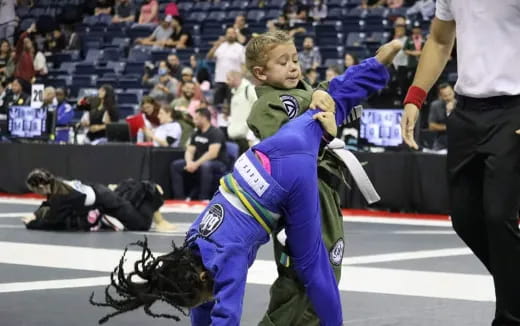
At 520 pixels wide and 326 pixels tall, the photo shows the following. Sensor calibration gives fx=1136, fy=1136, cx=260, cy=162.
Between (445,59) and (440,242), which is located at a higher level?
(445,59)

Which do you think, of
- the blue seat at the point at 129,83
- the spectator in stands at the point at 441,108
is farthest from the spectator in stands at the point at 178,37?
the spectator in stands at the point at 441,108

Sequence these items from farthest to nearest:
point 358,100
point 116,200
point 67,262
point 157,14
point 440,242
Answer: point 157,14 → point 116,200 → point 440,242 → point 67,262 → point 358,100

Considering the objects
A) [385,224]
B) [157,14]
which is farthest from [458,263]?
[157,14]

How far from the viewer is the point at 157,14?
23875 millimetres

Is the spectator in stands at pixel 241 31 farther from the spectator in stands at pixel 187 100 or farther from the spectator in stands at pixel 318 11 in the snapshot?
the spectator in stands at pixel 187 100

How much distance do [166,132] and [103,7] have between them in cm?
1155

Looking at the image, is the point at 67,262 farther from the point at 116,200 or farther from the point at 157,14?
the point at 157,14

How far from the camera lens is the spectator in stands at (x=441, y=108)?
45.9 ft

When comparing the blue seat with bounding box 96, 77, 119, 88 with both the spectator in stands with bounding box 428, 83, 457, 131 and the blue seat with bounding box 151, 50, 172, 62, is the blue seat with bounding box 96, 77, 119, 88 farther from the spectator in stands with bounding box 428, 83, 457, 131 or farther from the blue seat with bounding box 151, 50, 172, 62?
the spectator in stands with bounding box 428, 83, 457, 131

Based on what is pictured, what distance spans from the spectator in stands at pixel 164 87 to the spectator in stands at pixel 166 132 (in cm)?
87

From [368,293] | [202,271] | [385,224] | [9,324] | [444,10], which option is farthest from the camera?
[385,224]

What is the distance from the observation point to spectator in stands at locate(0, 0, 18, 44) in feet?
88.1

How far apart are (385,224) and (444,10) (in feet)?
23.5

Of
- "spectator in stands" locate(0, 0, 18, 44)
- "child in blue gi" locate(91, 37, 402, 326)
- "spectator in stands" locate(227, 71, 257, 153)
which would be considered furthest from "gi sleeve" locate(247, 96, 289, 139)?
"spectator in stands" locate(0, 0, 18, 44)
